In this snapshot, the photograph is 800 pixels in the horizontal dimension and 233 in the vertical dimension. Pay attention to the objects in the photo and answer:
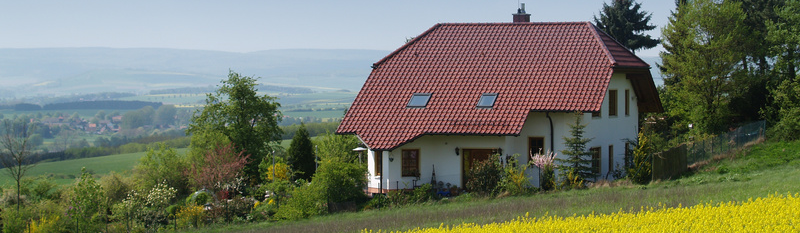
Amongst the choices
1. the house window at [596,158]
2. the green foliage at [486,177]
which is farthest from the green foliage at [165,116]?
the green foliage at [486,177]

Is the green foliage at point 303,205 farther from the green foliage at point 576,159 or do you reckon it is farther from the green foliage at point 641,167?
the green foliage at point 641,167

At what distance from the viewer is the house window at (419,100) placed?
93.0ft

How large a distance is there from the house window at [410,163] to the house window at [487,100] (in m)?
2.82

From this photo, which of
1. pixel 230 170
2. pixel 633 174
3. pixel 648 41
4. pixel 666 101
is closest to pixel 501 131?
pixel 633 174

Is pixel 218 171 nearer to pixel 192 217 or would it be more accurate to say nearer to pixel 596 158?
pixel 192 217

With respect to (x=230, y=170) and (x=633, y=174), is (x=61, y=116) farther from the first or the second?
(x=633, y=174)

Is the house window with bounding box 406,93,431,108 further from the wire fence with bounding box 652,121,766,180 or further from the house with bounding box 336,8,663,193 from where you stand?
the wire fence with bounding box 652,121,766,180

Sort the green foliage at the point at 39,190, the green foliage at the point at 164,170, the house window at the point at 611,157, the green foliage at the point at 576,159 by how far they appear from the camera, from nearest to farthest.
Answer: the green foliage at the point at 576,159 < the house window at the point at 611,157 < the green foliage at the point at 39,190 < the green foliage at the point at 164,170

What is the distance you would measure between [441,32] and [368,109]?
5.58 metres

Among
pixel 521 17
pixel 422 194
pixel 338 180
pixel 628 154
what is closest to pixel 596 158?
pixel 628 154

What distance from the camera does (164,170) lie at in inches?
1393

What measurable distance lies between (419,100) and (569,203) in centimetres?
1075

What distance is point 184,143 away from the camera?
90188 mm

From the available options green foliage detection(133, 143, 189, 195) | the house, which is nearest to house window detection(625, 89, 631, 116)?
the house
